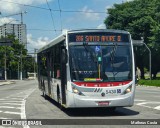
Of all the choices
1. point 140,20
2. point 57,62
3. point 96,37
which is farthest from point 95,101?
point 140,20

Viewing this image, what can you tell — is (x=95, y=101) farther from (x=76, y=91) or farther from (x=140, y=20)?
(x=140, y=20)

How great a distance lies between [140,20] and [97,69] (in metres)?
54.5

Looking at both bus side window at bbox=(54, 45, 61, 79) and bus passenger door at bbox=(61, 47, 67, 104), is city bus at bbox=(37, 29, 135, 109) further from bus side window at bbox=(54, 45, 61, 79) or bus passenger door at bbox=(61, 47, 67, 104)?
bus side window at bbox=(54, 45, 61, 79)

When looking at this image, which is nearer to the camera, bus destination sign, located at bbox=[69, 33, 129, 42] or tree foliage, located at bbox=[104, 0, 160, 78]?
bus destination sign, located at bbox=[69, 33, 129, 42]

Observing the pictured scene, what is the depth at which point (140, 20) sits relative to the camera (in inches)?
2734

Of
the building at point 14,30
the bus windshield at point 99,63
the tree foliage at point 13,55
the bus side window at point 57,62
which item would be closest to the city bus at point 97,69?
the bus windshield at point 99,63

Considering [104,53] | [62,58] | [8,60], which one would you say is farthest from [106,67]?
[8,60]

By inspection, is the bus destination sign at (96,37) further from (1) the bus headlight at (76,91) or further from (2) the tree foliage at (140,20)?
(2) the tree foliage at (140,20)

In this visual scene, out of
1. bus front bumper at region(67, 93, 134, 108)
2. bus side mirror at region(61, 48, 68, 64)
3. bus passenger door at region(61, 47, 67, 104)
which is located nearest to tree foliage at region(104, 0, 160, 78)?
bus passenger door at region(61, 47, 67, 104)

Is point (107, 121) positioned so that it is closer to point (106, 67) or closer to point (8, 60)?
point (106, 67)

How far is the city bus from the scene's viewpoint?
15.8 metres

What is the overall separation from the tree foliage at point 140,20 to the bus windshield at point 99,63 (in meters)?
46.1

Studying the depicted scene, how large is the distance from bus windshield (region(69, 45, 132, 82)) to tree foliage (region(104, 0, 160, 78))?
4611 cm

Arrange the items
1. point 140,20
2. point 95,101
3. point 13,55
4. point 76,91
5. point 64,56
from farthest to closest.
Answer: point 13,55 → point 140,20 → point 64,56 → point 76,91 → point 95,101
